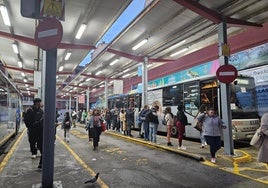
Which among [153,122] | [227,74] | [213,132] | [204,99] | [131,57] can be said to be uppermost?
[131,57]

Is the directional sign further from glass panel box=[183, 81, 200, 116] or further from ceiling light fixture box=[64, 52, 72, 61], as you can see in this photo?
ceiling light fixture box=[64, 52, 72, 61]

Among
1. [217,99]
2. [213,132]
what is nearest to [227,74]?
[213,132]

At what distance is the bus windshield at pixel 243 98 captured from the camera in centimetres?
1087

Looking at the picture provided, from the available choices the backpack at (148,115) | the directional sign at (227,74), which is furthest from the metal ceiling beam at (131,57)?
the directional sign at (227,74)

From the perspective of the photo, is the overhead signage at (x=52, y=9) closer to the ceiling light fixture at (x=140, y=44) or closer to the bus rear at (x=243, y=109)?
the bus rear at (x=243, y=109)

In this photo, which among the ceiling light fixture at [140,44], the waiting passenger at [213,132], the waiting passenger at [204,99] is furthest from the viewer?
the ceiling light fixture at [140,44]

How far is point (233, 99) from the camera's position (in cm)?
1096

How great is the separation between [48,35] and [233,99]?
8.66 meters

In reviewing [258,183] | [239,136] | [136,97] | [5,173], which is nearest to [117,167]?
[5,173]

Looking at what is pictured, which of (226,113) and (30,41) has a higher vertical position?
(30,41)

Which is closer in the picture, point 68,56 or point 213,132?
point 213,132

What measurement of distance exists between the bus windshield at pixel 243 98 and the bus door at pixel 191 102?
1.82 m

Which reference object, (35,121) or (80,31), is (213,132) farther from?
(80,31)

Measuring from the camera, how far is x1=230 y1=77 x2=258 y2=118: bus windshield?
428 inches
